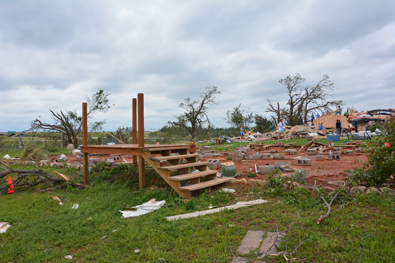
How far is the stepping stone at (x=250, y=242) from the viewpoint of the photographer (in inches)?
107

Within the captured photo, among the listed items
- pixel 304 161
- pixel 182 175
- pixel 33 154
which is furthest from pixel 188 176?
pixel 33 154

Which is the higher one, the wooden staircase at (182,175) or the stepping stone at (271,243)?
the wooden staircase at (182,175)

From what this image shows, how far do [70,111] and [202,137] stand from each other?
1174 cm

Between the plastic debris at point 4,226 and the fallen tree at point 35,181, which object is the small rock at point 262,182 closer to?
the fallen tree at point 35,181

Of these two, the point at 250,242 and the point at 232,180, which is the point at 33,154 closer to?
the point at 232,180

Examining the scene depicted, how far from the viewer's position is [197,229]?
3332mm

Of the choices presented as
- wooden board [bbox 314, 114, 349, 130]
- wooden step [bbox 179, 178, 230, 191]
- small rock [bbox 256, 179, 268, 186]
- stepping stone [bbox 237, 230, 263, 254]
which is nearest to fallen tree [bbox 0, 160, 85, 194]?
wooden step [bbox 179, 178, 230, 191]

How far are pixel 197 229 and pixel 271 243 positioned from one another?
3.32 ft

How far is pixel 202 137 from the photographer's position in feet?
78.8

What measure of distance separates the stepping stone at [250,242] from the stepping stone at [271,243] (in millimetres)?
73

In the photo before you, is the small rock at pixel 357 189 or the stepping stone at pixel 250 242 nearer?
the stepping stone at pixel 250 242

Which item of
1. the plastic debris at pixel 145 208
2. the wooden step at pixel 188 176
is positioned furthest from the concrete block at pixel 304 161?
the plastic debris at pixel 145 208

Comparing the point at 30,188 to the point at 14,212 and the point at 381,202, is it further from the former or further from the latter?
the point at 381,202

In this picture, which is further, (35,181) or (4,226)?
(35,181)
